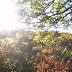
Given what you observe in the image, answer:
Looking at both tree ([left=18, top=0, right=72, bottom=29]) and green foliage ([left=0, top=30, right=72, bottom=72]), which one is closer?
tree ([left=18, top=0, right=72, bottom=29])

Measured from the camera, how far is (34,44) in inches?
1158

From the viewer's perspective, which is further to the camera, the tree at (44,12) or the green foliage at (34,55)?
the green foliage at (34,55)

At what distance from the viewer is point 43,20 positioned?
1537cm

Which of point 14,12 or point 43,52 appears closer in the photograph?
point 14,12

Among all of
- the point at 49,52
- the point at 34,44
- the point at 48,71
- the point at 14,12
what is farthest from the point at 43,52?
the point at 14,12

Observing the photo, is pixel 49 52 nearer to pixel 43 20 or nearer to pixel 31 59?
pixel 31 59

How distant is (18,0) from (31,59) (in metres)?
9.58

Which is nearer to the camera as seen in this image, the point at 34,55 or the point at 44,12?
the point at 44,12

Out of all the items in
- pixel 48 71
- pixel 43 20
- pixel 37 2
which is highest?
pixel 37 2

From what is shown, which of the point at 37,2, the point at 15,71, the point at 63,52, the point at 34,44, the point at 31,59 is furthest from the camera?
the point at 34,44

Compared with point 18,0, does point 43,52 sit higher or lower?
lower

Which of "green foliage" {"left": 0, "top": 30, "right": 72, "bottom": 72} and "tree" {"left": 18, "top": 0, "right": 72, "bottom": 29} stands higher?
"tree" {"left": 18, "top": 0, "right": 72, "bottom": 29}

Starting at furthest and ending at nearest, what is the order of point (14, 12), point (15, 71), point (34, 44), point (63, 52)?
point (34, 44), point (63, 52), point (15, 71), point (14, 12)

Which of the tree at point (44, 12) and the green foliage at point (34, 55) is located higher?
the tree at point (44, 12)
